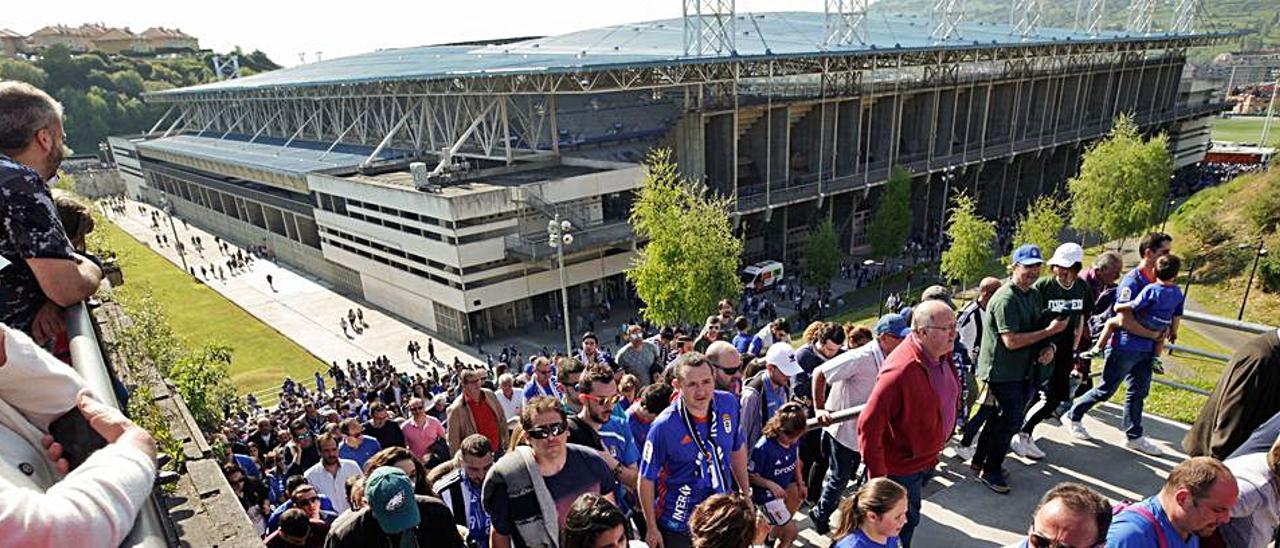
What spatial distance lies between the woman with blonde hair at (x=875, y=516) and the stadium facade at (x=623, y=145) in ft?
82.9

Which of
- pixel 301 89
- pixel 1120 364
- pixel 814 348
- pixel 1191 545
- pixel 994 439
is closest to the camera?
pixel 1191 545

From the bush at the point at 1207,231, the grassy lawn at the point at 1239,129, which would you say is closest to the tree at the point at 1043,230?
the bush at the point at 1207,231

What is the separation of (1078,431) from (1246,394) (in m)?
2.27

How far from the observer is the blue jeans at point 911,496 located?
4355mm

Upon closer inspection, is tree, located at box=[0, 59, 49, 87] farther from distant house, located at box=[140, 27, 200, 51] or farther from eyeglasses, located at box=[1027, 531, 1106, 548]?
eyeglasses, located at box=[1027, 531, 1106, 548]

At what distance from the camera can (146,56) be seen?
400 ft

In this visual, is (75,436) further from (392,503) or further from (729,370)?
(729,370)

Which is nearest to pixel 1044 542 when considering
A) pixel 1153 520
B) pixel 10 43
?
pixel 1153 520

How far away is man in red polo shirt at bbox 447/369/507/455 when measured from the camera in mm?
6668

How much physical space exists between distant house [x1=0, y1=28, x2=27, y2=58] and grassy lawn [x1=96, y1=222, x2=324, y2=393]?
98.9m

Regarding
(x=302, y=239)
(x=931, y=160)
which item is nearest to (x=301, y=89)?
(x=302, y=239)

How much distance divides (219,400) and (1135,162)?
41.8 metres

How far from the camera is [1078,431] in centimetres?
633

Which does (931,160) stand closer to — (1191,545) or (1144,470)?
(1144,470)
